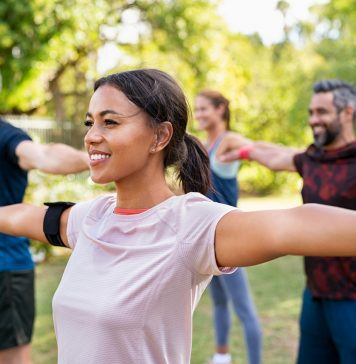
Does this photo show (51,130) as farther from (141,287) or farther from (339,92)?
(141,287)

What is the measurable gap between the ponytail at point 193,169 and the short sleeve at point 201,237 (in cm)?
34

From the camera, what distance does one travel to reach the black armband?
1.93 metres

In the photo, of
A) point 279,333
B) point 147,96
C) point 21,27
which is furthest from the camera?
point 21,27

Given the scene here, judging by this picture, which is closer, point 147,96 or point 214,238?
A: point 214,238

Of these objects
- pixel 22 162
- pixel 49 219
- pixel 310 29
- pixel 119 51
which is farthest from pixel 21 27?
pixel 310 29

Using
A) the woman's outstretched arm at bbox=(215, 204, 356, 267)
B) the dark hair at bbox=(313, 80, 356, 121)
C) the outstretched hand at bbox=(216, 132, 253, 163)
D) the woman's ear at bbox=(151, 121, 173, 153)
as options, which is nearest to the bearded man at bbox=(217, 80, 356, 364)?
the dark hair at bbox=(313, 80, 356, 121)

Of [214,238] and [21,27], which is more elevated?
[21,27]

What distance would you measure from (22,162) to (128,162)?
4.54 feet

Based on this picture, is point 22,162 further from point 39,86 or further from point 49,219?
point 39,86

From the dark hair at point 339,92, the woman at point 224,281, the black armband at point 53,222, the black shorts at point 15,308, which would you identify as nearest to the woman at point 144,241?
the black armband at point 53,222

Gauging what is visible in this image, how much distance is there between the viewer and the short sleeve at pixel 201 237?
1.49m

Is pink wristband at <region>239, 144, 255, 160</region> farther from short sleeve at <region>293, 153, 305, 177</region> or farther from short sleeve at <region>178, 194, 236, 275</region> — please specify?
short sleeve at <region>178, 194, 236, 275</region>

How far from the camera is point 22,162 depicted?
9.47 ft

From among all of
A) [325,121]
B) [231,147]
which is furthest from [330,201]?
[231,147]
